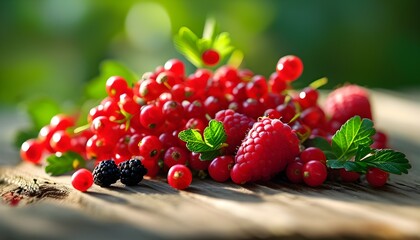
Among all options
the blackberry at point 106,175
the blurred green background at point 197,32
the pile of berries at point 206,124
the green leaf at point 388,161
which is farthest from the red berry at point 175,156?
the blurred green background at point 197,32

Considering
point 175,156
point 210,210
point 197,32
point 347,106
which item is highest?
A: point 197,32

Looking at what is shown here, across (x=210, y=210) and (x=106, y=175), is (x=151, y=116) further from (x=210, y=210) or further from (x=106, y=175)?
(x=210, y=210)

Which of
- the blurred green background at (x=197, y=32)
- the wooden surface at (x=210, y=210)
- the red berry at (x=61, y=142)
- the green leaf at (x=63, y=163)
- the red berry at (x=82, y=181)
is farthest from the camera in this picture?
the blurred green background at (x=197, y=32)

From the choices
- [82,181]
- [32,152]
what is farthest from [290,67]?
[32,152]

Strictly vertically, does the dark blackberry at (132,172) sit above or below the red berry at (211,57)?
below

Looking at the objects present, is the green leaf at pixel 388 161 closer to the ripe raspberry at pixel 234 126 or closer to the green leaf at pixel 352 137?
the green leaf at pixel 352 137

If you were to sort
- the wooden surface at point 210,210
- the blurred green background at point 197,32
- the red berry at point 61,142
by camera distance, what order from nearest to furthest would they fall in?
the wooden surface at point 210,210, the red berry at point 61,142, the blurred green background at point 197,32

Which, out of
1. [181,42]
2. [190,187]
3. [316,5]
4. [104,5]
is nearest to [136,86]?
[181,42]
